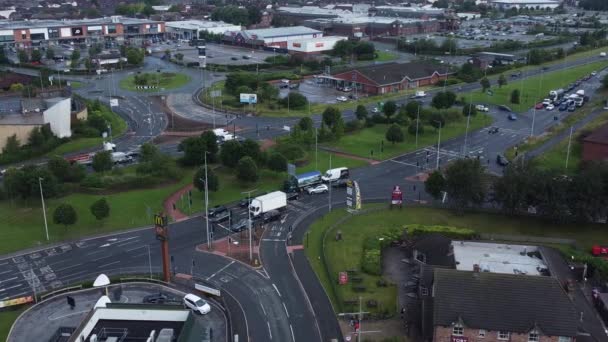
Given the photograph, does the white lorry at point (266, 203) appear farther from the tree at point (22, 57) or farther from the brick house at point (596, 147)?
the tree at point (22, 57)

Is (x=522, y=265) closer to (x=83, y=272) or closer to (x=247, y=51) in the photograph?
(x=83, y=272)

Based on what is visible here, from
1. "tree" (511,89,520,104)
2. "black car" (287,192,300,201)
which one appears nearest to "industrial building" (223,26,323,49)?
"tree" (511,89,520,104)

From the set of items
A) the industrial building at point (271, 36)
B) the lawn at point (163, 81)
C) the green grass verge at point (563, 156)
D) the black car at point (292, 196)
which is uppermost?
the industrial building at point (271, 36)

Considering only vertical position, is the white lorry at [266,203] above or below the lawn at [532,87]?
below

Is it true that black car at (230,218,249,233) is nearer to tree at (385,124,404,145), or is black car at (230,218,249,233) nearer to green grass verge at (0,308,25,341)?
green grass verge at (0,308,25,341)

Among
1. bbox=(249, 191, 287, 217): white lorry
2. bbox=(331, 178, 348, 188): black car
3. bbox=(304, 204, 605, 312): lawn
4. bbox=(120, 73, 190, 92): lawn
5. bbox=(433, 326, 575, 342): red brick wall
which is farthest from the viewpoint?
bbox=(120, 73, 190, 92): lawn

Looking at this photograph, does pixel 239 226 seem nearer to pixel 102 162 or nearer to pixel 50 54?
pixel 102 162

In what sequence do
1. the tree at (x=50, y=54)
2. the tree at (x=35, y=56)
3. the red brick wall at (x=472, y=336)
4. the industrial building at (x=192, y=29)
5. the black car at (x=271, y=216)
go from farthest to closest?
the industrial building at (x=192, y=29), the tree at (x=50, y=54), the tree at (x=35, y=56), the black car at (x=271, y=216), the red brick wall at (x=472, y=336)

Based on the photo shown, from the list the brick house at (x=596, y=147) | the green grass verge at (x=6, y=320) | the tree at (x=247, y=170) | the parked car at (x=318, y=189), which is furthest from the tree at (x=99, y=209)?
the brick house at (x=596, y=147)
